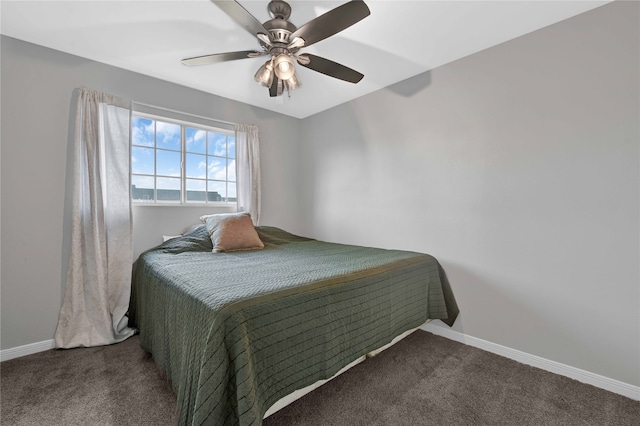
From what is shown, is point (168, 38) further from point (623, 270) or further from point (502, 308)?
point (623, 270)

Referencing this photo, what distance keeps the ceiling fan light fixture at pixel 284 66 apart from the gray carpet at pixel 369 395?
189 centimetres

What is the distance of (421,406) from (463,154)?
1858mm

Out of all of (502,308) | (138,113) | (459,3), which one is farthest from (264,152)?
(502,308)

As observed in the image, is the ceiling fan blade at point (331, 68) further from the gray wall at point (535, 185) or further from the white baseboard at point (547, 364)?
the white baseboard at point (547, 364)

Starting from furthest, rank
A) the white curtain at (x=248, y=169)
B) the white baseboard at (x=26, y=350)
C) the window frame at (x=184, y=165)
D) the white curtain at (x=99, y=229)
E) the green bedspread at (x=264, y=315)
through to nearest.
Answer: the white curtain at (x=248, y=169) → the window frame at (x=184, y=165) → the white curtain at (x=99, y=229) → the white baseboard at (x=26, y=350) → the green bedspread at (x=264, y=315)

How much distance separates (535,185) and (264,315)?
203 cm

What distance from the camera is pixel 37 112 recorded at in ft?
6.93

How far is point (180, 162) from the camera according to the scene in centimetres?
293

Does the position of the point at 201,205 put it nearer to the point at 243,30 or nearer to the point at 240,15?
the point at 243,30

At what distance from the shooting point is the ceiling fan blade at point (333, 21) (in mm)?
1306

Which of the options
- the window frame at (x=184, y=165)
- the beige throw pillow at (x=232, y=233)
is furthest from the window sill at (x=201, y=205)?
the beige throw pillow at (x=232, y=233)

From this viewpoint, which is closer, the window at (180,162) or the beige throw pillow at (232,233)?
the beige throw pillow at (232,233)

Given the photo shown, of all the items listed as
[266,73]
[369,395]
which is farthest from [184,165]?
[369,395]

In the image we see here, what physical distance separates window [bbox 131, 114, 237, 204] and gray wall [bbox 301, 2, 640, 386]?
1.83 metres
